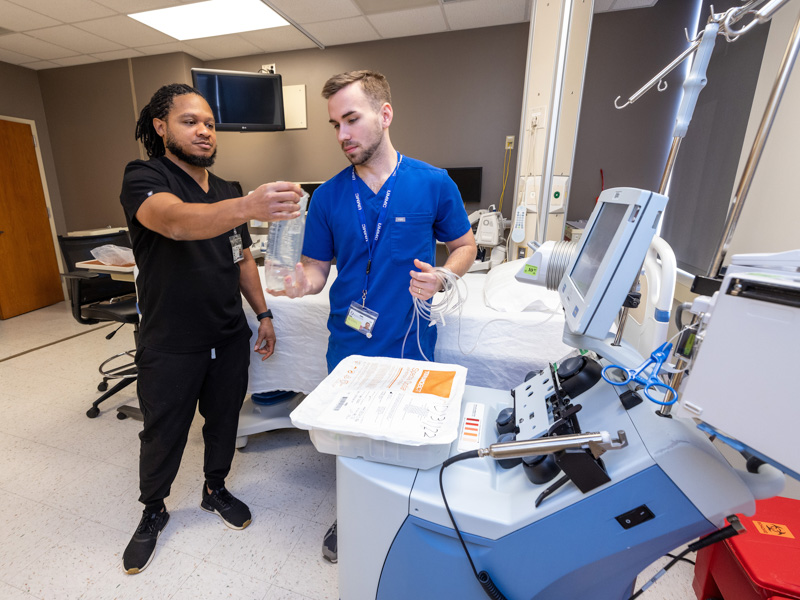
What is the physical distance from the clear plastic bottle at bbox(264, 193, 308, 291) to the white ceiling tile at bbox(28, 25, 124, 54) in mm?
3703

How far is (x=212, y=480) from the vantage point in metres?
1.56

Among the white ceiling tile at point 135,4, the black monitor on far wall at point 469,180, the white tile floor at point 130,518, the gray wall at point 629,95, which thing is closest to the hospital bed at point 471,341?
the white tile floor at point 130,518

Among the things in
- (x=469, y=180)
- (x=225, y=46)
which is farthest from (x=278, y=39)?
(x=469, y=180)

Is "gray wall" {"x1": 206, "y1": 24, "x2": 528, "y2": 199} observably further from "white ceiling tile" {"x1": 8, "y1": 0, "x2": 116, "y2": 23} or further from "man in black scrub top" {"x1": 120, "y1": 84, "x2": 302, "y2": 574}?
"man in black scrub top" {"x1": 120, "y1": 84, "x2": 302, "y2": 574}

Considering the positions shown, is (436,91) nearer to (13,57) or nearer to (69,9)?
(69,9)

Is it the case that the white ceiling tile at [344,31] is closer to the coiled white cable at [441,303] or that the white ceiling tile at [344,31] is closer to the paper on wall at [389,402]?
the coiled white cable at [441,303]

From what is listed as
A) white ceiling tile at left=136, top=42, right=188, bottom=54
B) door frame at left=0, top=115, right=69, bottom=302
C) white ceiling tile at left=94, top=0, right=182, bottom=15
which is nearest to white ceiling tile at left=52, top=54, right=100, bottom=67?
white ceiling tile at left=136, top=42, right=188, bottom=54

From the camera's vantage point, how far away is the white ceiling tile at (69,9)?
2854 mm

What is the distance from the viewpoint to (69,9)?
9.75 ft

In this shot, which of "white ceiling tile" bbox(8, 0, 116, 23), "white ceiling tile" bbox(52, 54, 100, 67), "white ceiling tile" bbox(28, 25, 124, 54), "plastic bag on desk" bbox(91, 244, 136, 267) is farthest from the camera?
"white ceiling tile" bbox(52, 54, 100, 67)

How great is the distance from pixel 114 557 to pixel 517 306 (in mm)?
1822

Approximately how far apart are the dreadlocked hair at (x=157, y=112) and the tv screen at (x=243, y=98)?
2.43 m

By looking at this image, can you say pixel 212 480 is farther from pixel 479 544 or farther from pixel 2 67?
pixel 2 67

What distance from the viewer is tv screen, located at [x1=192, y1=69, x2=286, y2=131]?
339cm
